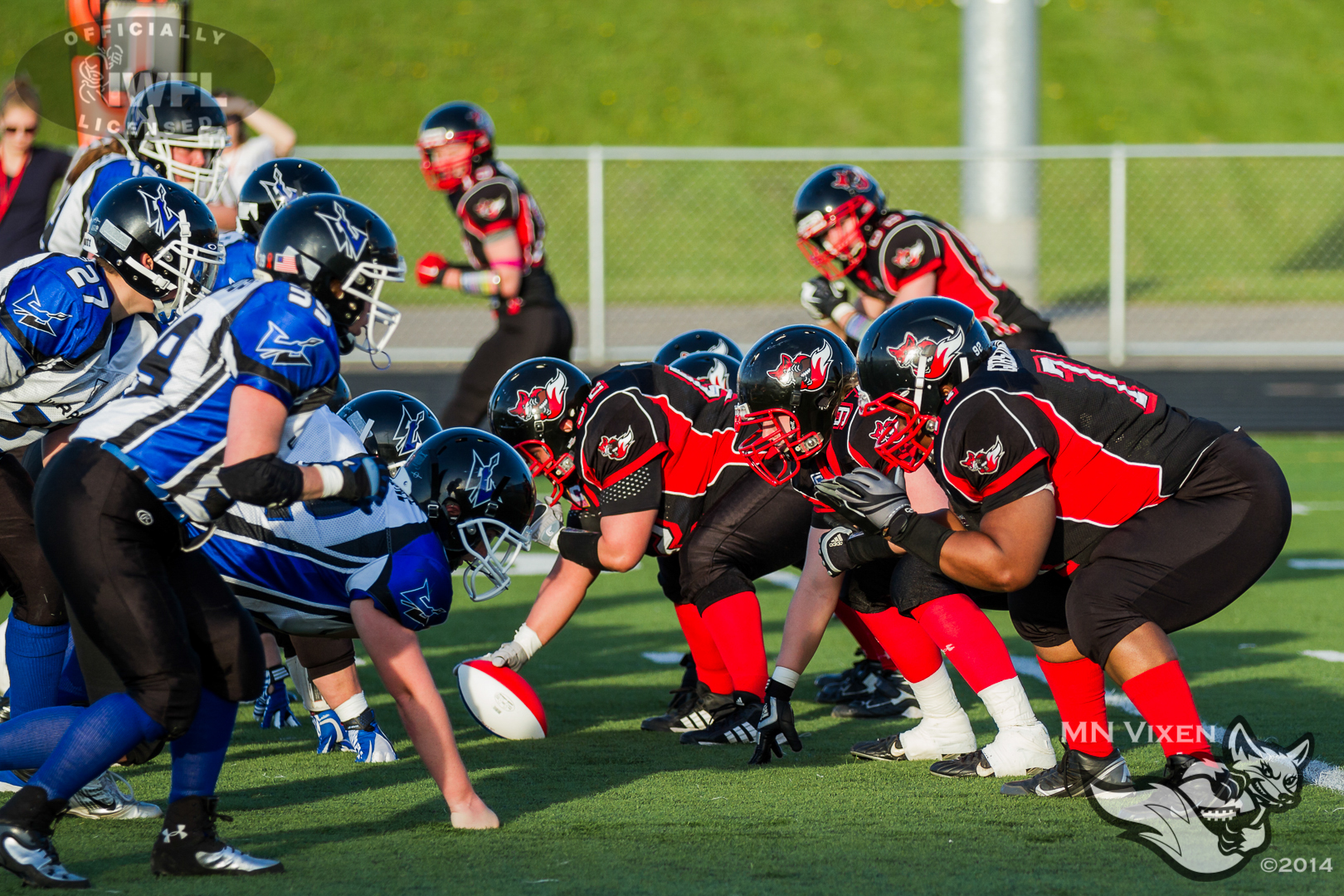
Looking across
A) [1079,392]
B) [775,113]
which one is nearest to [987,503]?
[1079,392]

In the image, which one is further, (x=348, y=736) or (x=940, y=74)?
(x=940, y=74)

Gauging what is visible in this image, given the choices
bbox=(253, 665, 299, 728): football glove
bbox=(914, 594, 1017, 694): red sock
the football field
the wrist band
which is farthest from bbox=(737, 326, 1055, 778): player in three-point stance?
bbox=(253, 665, 299, 728): football glove

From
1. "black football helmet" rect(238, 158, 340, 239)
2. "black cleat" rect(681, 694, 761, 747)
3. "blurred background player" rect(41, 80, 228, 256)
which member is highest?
"blurred background player" rect(41, 80, 228, 256)

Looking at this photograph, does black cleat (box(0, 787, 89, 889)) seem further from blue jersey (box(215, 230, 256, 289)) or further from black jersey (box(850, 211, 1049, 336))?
black jersey (box(850, 211, 1049, 336))

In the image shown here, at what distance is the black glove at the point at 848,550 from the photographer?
161 inches

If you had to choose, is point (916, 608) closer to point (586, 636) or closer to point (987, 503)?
point (987, 503)

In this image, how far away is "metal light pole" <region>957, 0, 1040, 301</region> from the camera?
14773 millimetres

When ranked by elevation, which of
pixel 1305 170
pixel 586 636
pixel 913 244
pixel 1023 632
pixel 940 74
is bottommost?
pixel 586 636

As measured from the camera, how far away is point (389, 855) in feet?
11.2

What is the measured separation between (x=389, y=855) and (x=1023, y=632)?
5.91ft

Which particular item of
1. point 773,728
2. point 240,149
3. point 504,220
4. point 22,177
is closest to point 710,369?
point 773,728

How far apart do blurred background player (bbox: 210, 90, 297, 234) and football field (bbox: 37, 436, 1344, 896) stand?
7.97 ft

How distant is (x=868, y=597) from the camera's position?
458 cm

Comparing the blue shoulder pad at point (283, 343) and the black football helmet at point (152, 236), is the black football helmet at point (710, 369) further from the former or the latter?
the blue shoulder pad at point (283, 343)
